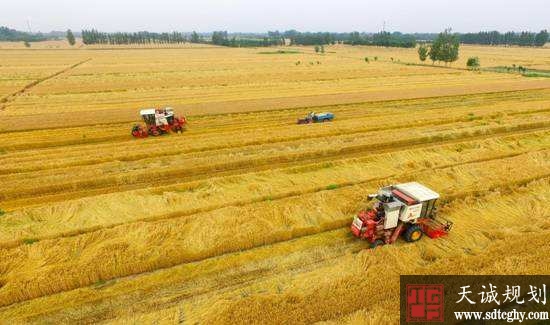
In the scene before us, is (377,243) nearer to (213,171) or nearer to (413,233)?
(413,233)

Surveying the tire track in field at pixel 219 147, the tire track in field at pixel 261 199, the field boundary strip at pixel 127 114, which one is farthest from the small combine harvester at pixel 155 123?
the tire track in field at pixel 261 199

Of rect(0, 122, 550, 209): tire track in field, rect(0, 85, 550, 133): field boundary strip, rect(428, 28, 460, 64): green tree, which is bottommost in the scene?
rect(0, 122, 550, 209): tire track in field

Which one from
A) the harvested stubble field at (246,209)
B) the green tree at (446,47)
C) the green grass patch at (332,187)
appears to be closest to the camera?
the harvested stubble field at (246,209)

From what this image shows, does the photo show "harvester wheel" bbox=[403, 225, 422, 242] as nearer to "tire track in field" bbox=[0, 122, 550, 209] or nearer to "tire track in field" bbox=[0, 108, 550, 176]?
"tire track in field" bbox=[0, 122, 550, 209]

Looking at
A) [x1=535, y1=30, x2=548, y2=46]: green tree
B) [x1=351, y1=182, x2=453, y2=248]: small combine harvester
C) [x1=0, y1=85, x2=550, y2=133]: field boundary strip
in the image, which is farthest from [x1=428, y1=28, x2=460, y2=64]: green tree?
[x1=535, y1=30, x2=548, y2=46]: green tree

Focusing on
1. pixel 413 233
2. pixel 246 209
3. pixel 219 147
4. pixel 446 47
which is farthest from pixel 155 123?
pixel 446 47

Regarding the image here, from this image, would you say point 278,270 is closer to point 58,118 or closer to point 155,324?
point 155,324

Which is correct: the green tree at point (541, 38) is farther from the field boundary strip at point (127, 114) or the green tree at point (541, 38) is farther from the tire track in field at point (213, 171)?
the tire track in field at point (213, 171)
